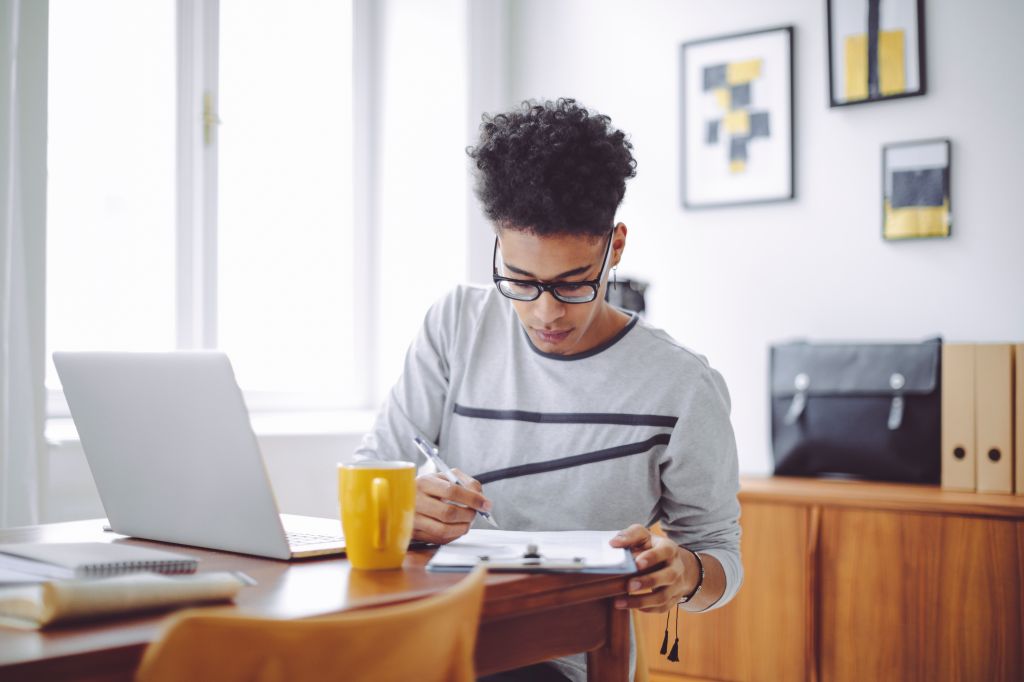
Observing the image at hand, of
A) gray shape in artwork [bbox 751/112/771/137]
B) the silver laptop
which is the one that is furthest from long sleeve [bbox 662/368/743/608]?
gray shape in artwork [bbox 751/112/771/137]

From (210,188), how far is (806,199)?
1.76 m

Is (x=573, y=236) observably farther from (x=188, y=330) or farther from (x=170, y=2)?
(x=170, y=2)

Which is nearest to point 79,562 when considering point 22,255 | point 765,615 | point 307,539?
point 307,539

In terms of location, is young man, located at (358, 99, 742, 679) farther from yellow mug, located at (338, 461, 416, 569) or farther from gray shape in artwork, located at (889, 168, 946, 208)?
gray shape in artwork, located at (889, 168, 946, 208)

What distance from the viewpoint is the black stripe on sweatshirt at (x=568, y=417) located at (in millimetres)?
1361

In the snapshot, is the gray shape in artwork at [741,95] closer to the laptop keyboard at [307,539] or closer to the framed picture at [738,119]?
the framed picture at [738,119]

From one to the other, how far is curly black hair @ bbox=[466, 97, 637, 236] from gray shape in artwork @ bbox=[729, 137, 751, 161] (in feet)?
5.35

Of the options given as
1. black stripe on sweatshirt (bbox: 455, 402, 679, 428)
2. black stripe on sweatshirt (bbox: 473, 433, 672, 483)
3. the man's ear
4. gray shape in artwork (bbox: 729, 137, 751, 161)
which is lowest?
black stripe on sweatshirt (bbox: 473, 433, 672, 483)

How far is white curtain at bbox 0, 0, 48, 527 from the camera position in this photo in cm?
179

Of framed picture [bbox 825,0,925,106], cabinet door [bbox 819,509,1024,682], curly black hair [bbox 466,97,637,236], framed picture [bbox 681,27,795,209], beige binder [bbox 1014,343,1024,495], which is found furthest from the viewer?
framed picture [bbox 681,27,795,209]

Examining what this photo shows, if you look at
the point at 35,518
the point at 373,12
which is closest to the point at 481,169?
the point at 35,518

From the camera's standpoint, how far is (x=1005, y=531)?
2082 mm

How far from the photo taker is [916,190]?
8.61ft

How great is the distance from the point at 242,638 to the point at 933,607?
195cm
